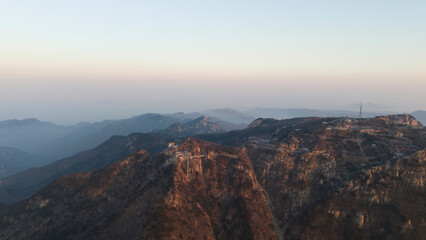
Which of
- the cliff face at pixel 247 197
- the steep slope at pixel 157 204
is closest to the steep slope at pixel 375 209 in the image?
the cliff face at pixel 247 197

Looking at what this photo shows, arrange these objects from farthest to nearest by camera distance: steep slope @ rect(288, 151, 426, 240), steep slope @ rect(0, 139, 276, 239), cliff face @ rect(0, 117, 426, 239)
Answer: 1. steep slope @ rect(0, 139, 276, 239)
2. cliff face @ rect(0, 117, 426, 239)
3. steep slope @ rect(288, 151, 426, 240)

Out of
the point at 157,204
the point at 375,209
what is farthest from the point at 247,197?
the point at 375,209

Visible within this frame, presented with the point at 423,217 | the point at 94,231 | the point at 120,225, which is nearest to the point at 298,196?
the point at 423,217

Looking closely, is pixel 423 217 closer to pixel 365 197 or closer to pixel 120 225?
pixel 365 197

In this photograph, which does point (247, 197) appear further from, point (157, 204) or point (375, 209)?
point (375, 209)

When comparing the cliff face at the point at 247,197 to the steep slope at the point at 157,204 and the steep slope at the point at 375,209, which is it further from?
the steep slope at the point at 157,204

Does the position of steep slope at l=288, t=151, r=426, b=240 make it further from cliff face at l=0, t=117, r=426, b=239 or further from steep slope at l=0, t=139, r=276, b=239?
steep slope at l=0, t=139, r=276, b=239

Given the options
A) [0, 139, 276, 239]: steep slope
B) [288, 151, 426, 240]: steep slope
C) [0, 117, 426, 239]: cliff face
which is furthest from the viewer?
[0, 139, 276, 239]: steep slope

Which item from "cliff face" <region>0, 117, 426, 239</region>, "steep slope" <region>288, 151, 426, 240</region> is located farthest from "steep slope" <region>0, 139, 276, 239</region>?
"steep slope" <region>288, 151, 426, 240</region>
